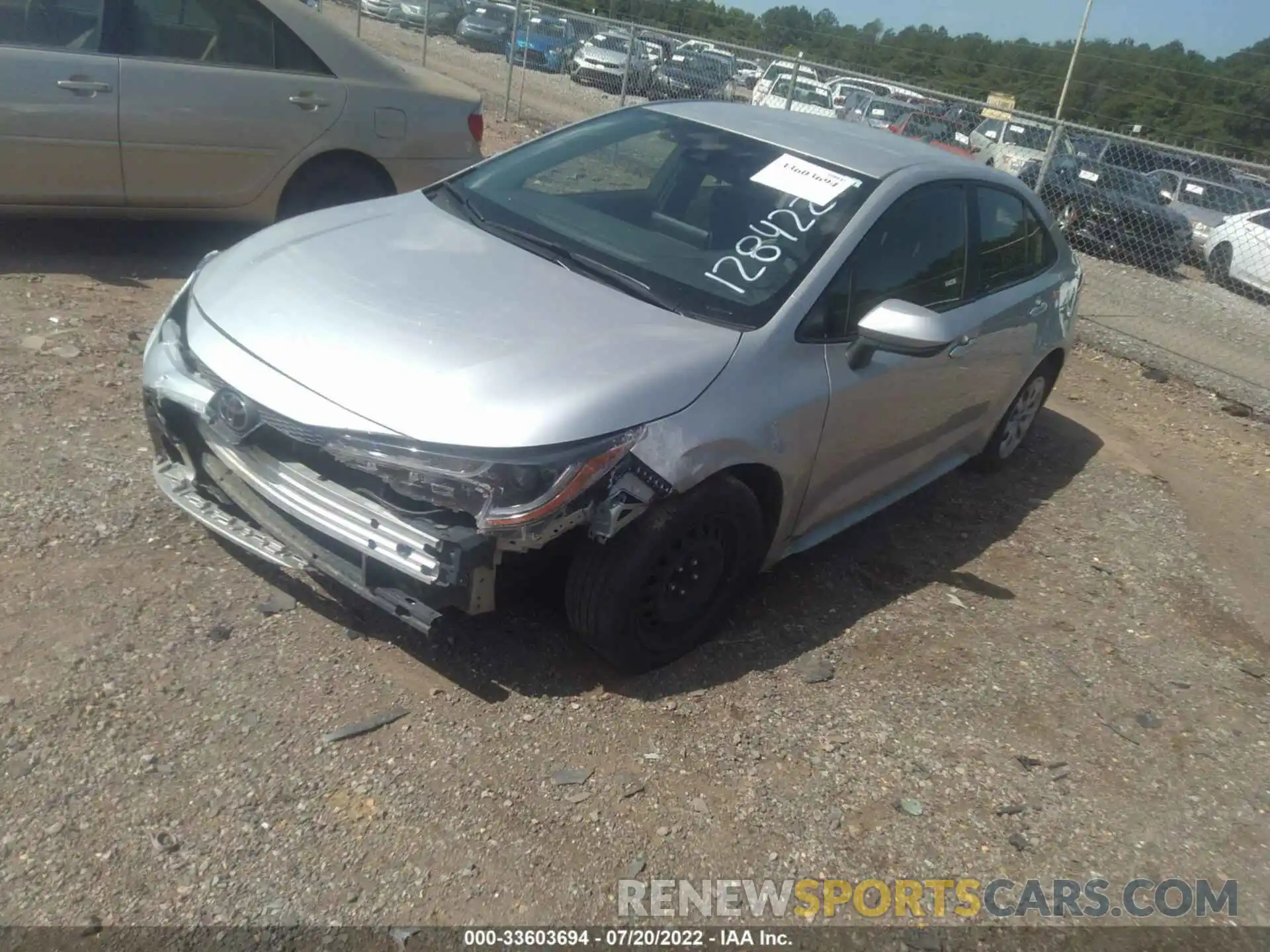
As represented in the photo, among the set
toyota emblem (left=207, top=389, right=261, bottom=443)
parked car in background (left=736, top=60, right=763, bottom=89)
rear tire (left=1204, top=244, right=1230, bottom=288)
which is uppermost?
parked car in background (left=736, top=60, right=763, bottom=89)

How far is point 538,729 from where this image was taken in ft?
10.8

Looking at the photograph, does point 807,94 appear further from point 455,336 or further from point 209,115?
point 455,336

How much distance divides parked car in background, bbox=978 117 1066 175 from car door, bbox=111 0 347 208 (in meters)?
8.30

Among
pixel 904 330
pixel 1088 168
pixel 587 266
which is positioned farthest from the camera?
pixel 1088 168

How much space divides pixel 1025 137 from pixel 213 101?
9.85 meters

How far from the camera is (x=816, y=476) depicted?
3947mm

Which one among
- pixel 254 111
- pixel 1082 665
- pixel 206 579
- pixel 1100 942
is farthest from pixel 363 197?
pixel 1100 942

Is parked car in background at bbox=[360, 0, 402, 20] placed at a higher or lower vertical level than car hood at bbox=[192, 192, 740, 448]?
higher

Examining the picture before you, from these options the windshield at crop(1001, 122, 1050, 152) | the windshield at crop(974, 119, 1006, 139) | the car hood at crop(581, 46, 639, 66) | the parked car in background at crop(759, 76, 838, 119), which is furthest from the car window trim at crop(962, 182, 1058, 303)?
the car hood at crop(581, 46, 639, 66)

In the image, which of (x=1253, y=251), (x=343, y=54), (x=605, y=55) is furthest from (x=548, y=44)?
(x=343, y=54)

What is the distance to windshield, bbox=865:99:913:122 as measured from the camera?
584 inches

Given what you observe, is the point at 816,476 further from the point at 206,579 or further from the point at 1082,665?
the point at 206,579

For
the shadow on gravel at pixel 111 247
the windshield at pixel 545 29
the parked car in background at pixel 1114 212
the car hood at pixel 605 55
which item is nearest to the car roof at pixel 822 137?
the shadow on gravel at pixel 111 247

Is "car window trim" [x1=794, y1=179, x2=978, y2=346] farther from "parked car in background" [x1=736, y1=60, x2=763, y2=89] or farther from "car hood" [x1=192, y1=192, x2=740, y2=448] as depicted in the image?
"parked car in background" [x1=736, y1=60, x2=763, y2=89]
